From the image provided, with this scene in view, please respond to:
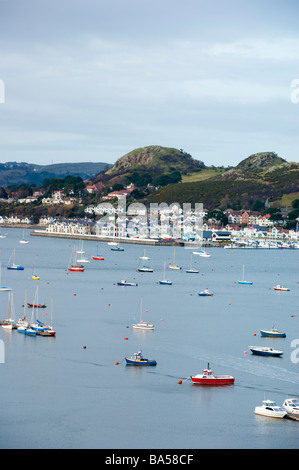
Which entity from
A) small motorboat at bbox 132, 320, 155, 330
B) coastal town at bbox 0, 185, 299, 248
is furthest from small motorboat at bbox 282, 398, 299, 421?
coastal town at bbox 0, 185, 299, 248

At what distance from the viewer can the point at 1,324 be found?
2580 centimetres

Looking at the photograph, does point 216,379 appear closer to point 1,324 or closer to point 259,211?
point 1,324

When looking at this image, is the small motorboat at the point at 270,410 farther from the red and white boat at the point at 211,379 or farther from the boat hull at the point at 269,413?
the red and white boat at the point at 211,379

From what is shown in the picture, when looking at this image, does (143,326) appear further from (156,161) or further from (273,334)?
(156,161)

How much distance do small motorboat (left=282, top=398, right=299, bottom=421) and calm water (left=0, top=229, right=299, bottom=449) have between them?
21 centimetres

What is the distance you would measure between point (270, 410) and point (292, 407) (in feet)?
1.62

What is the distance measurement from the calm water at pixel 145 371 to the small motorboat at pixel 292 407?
206 millimetres

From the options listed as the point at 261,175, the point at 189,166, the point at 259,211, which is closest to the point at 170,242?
the point at 259,211

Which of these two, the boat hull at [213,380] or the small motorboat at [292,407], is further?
the boat hull at [213,380]

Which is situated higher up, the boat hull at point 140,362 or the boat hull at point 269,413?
the boat hull at point 140,362

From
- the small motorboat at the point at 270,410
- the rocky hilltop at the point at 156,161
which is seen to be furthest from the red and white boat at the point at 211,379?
the rocky hilltop at the point at 156,161

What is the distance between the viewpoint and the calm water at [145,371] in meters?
16.1

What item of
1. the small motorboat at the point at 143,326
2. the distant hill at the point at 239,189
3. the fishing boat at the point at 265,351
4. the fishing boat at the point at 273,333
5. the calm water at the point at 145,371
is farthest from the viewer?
the distant hill at the point at 239,189
